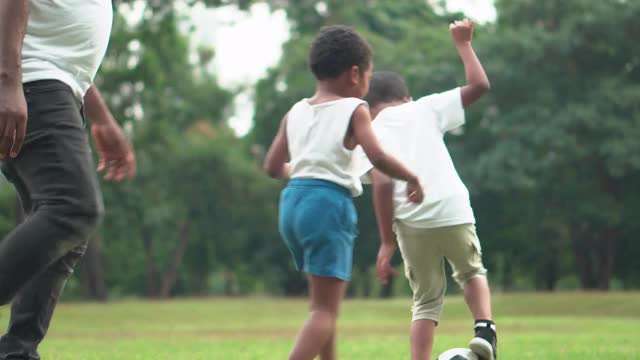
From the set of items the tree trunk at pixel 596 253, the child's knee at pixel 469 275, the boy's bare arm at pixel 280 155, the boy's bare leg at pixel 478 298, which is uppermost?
the boy's bare arm at pixel 280 155

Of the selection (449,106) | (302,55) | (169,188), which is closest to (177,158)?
(169,188)

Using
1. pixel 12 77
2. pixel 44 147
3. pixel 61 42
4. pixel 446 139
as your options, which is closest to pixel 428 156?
pixel 61 42

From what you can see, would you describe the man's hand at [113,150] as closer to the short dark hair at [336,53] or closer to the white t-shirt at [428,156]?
the short dark hair at [336,53]

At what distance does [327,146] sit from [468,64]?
1.46m

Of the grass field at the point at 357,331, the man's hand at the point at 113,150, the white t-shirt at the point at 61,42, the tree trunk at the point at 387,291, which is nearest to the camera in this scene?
the white t-shirt at the point at 61,42

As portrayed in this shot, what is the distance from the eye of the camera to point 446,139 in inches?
1550

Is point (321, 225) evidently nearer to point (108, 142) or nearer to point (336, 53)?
point (336, 53)

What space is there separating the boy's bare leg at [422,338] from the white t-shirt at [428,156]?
536mm

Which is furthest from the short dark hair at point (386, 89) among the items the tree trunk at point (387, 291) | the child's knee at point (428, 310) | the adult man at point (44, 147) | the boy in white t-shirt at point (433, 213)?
the tree trunk at point (387, 291)

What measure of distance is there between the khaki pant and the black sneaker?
34cm

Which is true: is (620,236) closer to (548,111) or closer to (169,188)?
(548,111)

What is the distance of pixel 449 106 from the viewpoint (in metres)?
6.24

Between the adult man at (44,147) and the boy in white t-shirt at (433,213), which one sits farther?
the boy in white t-shirt at (433,213)

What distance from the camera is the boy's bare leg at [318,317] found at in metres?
4.90
